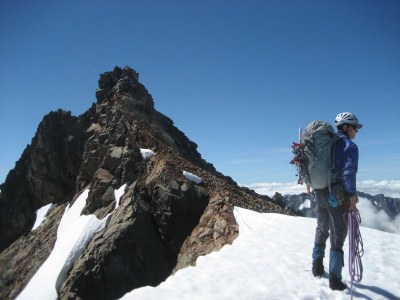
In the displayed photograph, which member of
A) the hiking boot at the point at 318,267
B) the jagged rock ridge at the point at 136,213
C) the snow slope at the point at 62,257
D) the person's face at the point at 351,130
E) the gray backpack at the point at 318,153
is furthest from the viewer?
the snow slope at the point at 62,257

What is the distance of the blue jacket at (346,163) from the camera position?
7625 millimetres

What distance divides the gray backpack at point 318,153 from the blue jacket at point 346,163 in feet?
0.40

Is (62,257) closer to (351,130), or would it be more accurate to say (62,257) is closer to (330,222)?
(330,222)

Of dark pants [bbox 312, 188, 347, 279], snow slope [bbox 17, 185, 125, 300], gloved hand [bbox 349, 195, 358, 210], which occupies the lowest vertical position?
snow slope [bbox 17, 185, 125, 300]

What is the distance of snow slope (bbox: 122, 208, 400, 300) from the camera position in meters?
7.95

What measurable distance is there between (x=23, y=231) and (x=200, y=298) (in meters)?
47.3

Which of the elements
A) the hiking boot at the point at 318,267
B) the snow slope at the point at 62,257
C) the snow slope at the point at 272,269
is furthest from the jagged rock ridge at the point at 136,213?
the hiking boot at the point at 318,267

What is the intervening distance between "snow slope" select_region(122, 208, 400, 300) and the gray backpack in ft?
8.41

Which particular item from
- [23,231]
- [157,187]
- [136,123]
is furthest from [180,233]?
[23,231]

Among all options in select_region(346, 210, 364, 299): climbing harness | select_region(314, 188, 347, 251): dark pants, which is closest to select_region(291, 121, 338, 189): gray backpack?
select_region(314, 188, 347, 251): dark pants

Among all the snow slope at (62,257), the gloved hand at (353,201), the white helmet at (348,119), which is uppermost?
the white helmet at (348,119)

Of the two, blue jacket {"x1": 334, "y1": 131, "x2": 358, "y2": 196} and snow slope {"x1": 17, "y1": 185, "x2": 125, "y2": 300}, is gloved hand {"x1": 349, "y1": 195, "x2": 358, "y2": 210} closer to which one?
blue jacket {"x1": 334, "y1": 131, "x2": 358, "y2": 196}

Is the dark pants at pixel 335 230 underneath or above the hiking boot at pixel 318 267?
above

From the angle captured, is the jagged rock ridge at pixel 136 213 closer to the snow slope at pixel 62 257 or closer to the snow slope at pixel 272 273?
the snow slope at pixel 62 257
